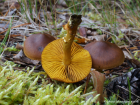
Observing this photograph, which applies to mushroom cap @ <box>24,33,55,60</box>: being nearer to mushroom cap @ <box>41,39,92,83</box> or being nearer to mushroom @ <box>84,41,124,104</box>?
mushroom cap @ <box>41,39,92,83</box>

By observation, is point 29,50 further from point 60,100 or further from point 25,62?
point 60,100

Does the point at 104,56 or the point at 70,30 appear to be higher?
the point at 70,30

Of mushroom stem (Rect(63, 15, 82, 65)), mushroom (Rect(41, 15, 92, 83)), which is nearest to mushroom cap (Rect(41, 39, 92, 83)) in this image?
mushroom (Rect(41, 15, 92, 83))

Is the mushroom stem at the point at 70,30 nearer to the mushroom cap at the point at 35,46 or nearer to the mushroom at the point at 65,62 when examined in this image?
the mushroom at the point at 65,62

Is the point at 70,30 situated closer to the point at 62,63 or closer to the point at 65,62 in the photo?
the point at 65,62

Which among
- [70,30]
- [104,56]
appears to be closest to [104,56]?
[104,56]

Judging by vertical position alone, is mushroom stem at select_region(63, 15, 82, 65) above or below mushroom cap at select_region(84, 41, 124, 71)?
above
